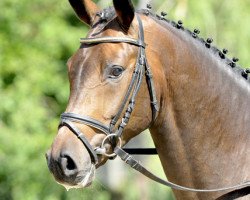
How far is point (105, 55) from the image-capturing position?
16.2ft

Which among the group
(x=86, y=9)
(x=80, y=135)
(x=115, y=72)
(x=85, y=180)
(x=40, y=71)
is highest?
(x=86, y=9)

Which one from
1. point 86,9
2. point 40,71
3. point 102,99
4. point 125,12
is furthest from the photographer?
point 40,71

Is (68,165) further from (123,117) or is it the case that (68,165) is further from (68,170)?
(123,117)

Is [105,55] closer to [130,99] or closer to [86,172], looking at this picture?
[130,99]

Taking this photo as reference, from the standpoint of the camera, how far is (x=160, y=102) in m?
5.10

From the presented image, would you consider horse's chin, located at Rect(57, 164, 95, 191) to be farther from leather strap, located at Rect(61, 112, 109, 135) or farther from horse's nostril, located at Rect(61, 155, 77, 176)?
leather strap, located at Rect(61, 112, 109, 135)

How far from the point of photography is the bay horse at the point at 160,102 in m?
4.88

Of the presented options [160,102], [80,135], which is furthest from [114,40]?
[80,135]

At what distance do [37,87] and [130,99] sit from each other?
662 cm

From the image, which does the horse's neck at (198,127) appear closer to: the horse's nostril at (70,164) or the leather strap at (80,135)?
the leather strap at (80,135)

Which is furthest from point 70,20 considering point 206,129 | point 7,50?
point 206,129

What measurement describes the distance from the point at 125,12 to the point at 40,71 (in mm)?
6538

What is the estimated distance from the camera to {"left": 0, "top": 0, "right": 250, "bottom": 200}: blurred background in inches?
438

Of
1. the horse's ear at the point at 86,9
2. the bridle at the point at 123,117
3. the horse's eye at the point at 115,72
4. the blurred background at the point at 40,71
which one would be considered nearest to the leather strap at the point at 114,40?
the bridle at the point at 123,117
